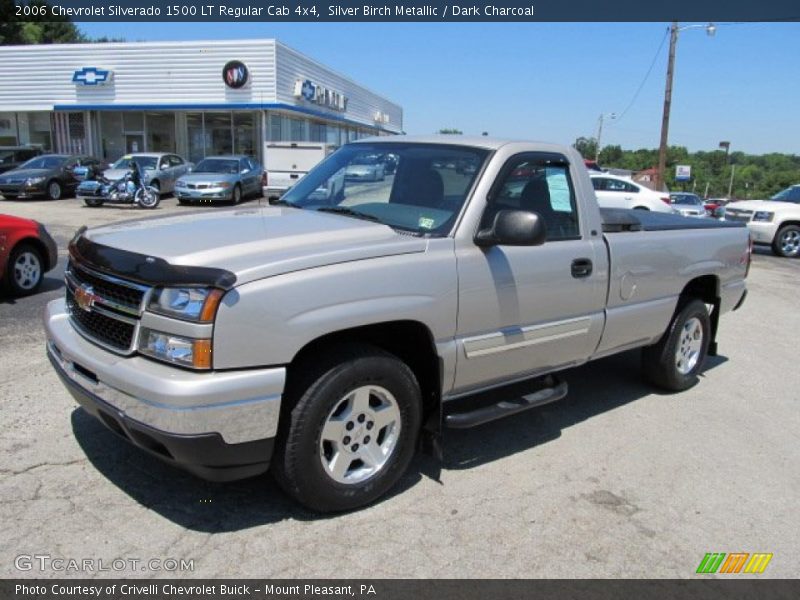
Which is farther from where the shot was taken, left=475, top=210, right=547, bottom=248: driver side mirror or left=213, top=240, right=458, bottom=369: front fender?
left=475, top=210, right=547, bottom=248: driver side mirror

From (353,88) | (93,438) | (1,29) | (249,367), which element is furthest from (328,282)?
(1,29)

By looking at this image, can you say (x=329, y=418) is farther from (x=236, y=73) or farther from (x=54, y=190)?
(x=236, y=73)

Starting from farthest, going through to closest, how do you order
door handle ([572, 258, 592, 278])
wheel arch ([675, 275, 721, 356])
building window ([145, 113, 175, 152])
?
building window ([145, 113, 175, 152])
wheel arch ([675, 275, 721, 356])
door handle ([572, 258, 592, 278])

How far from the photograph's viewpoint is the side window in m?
4.04

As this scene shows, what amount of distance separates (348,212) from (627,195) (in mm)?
18226

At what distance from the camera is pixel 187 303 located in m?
2.86

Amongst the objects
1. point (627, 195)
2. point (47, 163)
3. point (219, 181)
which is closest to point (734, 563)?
point (627, 195)

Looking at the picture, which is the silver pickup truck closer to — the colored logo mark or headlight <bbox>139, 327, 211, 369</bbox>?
headlight <bbox>139, 327, 211, 369</bbox>

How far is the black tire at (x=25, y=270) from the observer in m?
7.72

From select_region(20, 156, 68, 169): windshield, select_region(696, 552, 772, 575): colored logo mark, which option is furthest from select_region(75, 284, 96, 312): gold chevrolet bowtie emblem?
select_region(20, 156, 68, 169): windshield

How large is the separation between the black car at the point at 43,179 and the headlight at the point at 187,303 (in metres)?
21.5

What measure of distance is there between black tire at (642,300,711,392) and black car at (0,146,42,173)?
85.4ft

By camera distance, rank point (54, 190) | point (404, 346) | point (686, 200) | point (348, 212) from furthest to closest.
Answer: point (686, 200) → point (54, 190) → point (348, 212) → point (404, 346)

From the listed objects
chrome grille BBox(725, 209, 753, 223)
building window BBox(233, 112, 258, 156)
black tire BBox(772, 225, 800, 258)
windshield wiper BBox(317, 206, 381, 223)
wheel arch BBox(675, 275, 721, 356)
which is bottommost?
black tire BBox(772, 225, 800, 258)
